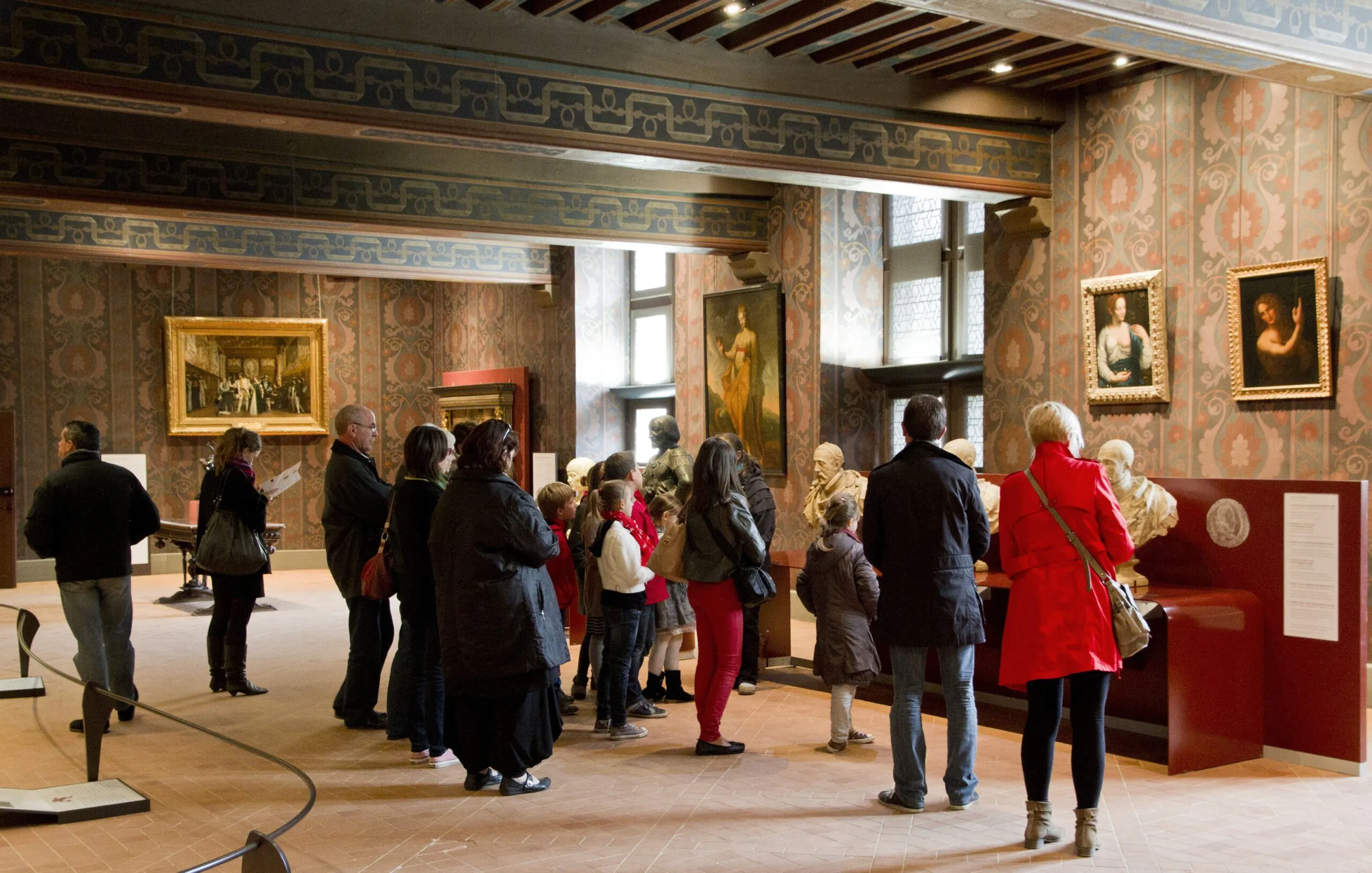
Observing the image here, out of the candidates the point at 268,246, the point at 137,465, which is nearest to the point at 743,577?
the point at 268,246

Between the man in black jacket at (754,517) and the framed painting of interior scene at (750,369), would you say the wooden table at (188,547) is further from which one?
the man in black jacket at (754,517)

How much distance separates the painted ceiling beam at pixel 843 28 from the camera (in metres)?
7.01

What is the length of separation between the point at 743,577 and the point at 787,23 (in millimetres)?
3297

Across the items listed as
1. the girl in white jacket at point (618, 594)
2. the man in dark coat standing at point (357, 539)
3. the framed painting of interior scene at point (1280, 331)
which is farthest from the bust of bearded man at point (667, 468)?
the framed painting of interior scene at point (1280, 331)

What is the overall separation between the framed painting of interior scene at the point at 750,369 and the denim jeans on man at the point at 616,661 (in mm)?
4801

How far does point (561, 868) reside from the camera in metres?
4.57

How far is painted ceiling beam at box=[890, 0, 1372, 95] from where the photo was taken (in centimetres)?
528

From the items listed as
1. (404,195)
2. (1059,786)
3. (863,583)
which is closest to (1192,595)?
(1059,786)

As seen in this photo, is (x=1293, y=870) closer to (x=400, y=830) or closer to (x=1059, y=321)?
(x=400, y=830)

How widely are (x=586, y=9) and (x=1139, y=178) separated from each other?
12.9ft

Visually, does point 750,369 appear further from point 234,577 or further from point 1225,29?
point 1225,29

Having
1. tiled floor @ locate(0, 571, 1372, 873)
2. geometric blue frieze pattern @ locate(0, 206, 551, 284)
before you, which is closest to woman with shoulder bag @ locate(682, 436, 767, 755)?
tiled floor @ locate(0, 571, 1372, 873)

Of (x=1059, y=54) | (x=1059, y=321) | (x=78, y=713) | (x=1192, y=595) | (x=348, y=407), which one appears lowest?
(x=78, y=713)

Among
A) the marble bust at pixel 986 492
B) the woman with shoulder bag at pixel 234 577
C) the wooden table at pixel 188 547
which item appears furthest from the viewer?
the wooden table at pixel 188 547
